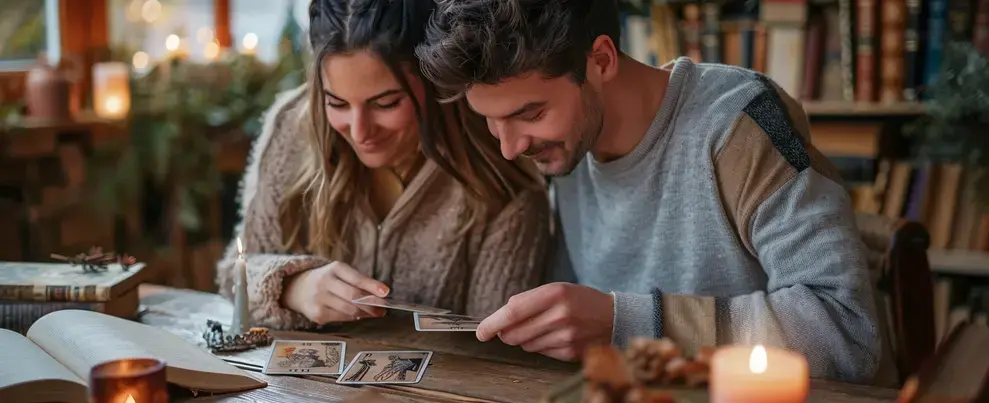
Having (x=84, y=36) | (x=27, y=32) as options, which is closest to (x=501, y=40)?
(x=27, y=32)

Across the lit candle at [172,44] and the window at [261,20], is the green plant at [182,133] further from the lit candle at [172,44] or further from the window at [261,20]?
the window at [261,20]

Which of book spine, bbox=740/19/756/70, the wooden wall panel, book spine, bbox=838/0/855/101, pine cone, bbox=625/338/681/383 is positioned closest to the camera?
pine cone, bbox=625/338/681/383

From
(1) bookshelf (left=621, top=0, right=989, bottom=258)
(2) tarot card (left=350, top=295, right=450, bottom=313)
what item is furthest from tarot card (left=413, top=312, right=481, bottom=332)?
(1) bookshelf (left=621, top=0, right=989, bottom=258)

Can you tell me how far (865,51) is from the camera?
10.6ft

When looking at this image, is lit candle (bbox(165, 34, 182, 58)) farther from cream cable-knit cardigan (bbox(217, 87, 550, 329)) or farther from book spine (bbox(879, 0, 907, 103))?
book spine (bbox(879, 0, 907, 103))

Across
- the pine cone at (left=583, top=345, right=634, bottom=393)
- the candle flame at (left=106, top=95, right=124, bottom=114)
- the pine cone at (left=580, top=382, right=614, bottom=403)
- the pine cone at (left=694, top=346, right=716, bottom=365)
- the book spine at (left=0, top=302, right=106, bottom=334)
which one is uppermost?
the candle flame at (left=106, top=95, right=124, bottom=114)

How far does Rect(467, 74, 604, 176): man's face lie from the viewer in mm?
1623

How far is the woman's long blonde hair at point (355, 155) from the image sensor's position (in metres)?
1.79

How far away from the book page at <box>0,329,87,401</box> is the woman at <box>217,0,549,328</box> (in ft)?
1.71

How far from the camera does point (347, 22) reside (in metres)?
1.80

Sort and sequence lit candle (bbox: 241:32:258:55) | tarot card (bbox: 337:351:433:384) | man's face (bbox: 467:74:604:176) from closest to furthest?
tarot card (bbox: 337:351:433:384), man's face (bbox: 467:74:604:176), lit candle (bbox: 241:32:258:55)

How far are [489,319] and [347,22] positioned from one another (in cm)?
65

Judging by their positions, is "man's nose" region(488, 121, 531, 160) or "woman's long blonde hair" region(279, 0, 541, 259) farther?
"woman's long blonde hair" region(279, 0, 541, 259)

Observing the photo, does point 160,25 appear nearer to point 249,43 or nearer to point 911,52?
point 249,43
